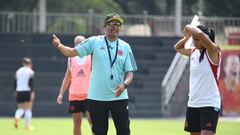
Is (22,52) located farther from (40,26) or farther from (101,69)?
(101,69)

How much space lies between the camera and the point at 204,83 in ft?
37.9

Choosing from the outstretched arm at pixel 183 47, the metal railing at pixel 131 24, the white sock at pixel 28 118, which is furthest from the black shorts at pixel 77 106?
the metal railing at pixel 131 24

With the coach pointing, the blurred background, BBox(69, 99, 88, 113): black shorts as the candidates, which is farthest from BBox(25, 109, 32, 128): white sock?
the coach pointing

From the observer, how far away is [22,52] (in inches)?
1394

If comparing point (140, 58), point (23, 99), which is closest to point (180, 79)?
point (140, 58)

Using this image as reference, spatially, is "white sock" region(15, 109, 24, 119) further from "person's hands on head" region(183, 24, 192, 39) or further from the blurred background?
"person's hands on head" region(183, 24, 192, 39)

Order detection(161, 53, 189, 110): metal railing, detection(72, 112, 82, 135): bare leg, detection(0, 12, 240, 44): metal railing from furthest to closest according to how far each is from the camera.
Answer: detection(0, 12, 240, 44): metal railing, detection(161, 53, 189, 110): metal railing, detection(72, 112, 82, 135): bare leg

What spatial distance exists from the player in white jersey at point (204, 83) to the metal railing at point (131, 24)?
24832 millimetres

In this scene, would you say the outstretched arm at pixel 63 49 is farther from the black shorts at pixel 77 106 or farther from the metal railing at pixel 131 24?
the metal railing at pixel 131 24

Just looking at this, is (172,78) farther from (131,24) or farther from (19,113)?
(19,113)

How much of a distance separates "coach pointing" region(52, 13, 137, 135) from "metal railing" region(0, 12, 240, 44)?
24.1 meters

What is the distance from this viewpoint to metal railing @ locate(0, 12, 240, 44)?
121 ft

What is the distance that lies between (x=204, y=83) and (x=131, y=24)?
1043 inches

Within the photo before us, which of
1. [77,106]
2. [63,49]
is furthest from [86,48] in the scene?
[77,106]
